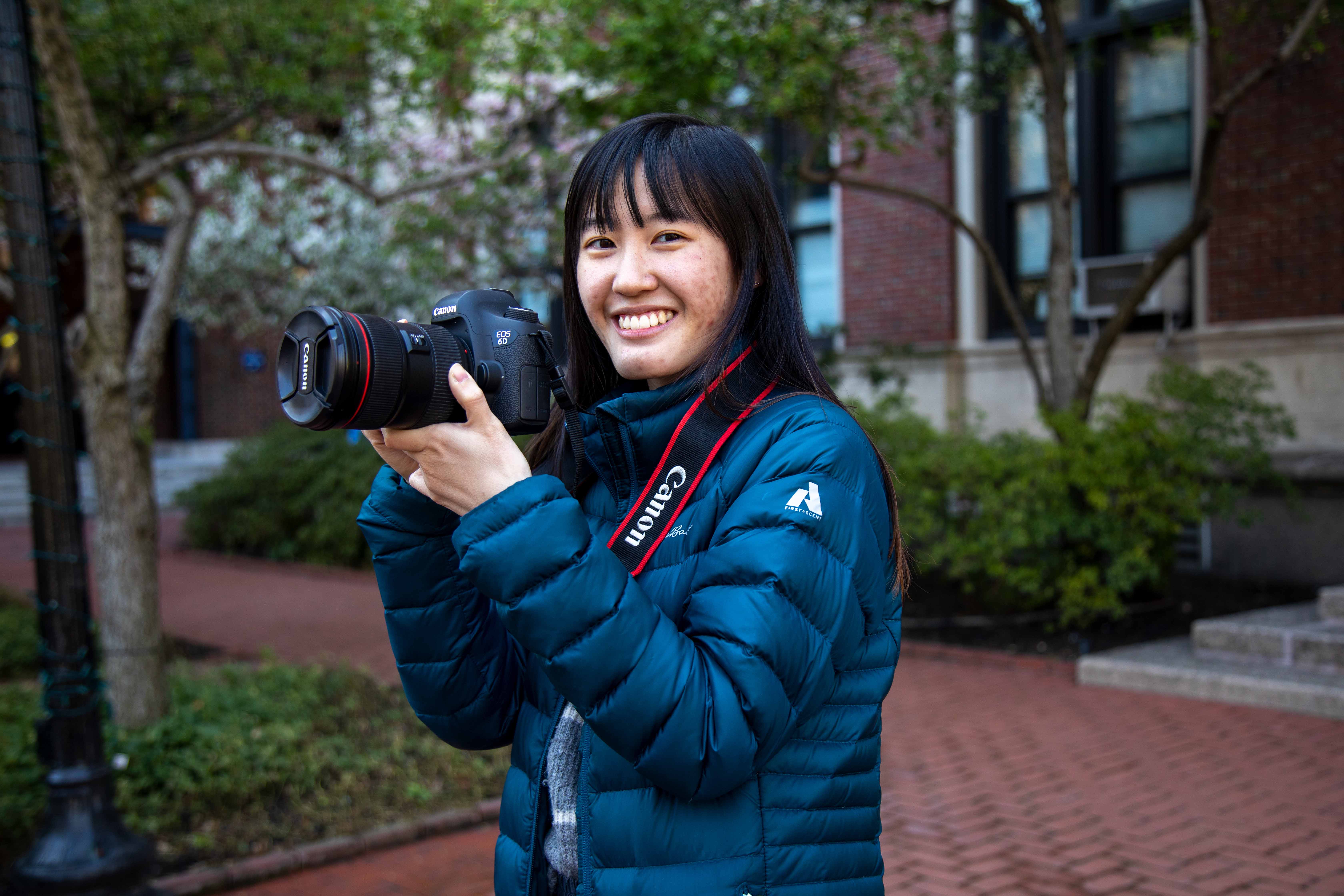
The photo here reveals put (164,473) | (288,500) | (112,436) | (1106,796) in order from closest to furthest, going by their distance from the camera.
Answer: (1106,796) < (112,436) < (288,500) < (164,473)

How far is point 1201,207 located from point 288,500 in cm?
981

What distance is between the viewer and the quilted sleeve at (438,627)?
5.26 feet

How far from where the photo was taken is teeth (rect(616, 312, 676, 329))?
1.57 meters

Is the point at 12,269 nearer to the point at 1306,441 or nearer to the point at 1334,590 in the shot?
the point at 1334,590

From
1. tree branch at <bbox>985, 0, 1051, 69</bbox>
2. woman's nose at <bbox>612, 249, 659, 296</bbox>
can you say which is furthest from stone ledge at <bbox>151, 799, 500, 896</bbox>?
tree branch at <bbox>985, 0, 1051, 69</bbox>

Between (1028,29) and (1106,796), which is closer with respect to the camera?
(1106,796)

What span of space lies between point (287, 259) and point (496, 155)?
8.78 meters

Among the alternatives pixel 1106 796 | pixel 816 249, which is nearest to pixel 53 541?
pixel 1106 796

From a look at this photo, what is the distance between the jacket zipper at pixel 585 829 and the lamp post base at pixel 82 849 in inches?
111

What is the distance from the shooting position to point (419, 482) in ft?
4.79

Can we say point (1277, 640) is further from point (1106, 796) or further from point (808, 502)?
point (808, 502)

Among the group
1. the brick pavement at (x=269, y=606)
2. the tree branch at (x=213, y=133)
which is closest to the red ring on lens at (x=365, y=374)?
the brick pavement at (x=269, y=606)

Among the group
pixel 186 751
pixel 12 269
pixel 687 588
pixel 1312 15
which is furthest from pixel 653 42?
pixel 687 588

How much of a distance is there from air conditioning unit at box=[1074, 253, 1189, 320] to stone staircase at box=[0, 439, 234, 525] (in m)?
12.9
